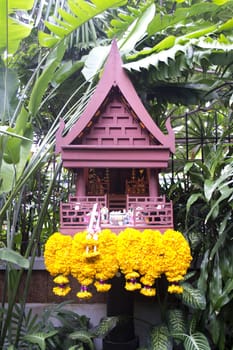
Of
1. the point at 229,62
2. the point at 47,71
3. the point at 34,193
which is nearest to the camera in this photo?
the point at 47,71

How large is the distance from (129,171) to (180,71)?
0.64m

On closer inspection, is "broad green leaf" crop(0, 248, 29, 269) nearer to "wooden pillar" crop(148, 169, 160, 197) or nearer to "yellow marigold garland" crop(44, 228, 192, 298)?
"yellow marigold garland" crop(44, 228, 192, 298)

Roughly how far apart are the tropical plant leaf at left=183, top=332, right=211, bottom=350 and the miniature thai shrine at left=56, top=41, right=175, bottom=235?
62 centimetres

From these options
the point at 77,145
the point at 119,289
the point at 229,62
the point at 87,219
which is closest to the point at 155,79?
the point at 229,62

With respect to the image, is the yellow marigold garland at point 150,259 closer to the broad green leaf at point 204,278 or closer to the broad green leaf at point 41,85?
the broad green leaf at point 204,278

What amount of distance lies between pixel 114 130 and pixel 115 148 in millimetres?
126

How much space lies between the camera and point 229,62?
6.14ft

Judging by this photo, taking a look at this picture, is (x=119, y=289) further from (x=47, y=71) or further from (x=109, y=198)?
(x=47, y=71)

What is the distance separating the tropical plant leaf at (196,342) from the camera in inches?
62.2

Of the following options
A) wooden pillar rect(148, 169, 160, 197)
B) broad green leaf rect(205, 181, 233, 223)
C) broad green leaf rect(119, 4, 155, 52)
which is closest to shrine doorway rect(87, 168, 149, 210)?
wooden pillar rect(148, 169, 160, 197)

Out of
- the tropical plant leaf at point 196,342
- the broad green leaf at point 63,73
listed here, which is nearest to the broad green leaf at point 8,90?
the broad green leaf at point 63,73

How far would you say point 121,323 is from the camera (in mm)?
1838

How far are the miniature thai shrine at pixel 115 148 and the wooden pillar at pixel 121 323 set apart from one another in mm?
584

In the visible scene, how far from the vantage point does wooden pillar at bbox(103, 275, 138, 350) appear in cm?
186
